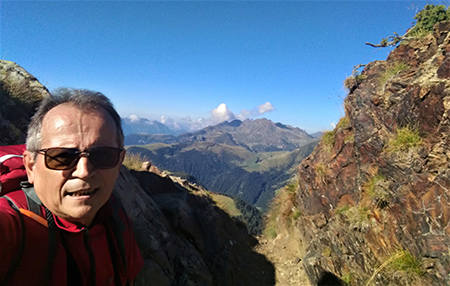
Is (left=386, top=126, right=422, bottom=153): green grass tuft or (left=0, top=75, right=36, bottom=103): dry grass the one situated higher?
(left=0, top=75, right=36, bottom=103): dry grass

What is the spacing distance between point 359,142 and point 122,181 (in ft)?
28.2

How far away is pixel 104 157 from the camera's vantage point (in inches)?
84.2

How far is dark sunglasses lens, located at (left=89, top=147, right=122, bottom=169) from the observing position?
206 centimetres

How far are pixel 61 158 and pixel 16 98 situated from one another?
7.73 m

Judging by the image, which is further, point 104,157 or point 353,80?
point 353,80

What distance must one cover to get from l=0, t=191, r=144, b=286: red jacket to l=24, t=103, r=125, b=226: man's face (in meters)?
0.14

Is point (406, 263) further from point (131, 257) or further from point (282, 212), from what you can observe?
point (282, 212)

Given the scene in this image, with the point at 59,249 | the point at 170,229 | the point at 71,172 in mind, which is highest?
the point at 71,172

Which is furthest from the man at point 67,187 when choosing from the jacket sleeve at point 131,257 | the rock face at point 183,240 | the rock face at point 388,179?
the rock face at point 388,179

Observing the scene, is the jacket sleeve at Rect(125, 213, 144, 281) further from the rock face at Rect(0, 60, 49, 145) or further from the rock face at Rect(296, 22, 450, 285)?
the rock face at Rect(296, 22, 450, 285)

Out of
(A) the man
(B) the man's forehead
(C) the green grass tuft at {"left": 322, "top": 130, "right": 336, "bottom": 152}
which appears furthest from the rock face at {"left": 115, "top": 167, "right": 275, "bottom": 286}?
(C) the green grass tuft at {"left": 322, "top": 130, "right": 336, "bottom": 152}

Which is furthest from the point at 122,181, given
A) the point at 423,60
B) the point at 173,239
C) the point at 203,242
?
the point at 423,60

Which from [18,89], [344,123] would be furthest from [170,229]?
[344,123]

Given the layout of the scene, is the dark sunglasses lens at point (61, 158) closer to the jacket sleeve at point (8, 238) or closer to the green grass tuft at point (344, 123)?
the jacket sleeve at point (8, 238)
